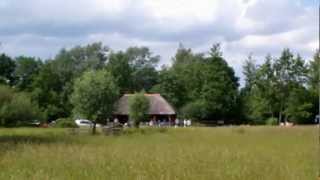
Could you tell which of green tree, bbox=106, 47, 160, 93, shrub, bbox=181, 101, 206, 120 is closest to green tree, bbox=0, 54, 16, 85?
green tree, bbox=106, 47, 160, 93

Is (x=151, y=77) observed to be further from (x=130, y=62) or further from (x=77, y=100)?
(x=77, y=100)

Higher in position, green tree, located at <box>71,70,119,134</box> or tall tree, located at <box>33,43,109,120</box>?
tall tree, located at <box>33,43,109,120</box>

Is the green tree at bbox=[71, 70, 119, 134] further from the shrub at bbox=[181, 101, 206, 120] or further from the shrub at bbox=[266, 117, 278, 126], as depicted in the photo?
the shrub at bbox=[181, 101, 206, 120]

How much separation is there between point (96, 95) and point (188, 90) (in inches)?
1993

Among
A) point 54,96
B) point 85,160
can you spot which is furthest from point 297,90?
point 85,160

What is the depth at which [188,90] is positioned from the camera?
12456cm

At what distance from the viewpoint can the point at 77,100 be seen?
7738cm

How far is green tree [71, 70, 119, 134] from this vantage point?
2953 inches

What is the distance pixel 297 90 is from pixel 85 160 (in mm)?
92162

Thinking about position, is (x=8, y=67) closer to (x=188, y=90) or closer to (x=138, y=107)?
(x=188, y=90)

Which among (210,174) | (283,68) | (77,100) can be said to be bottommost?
(210,174)

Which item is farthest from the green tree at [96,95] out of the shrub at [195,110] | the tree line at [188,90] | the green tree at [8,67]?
the green tree at [8,67]

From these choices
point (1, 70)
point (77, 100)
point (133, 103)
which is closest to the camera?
point (77, 100)

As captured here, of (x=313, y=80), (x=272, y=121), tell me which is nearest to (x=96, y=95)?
(x=272, y=121)
